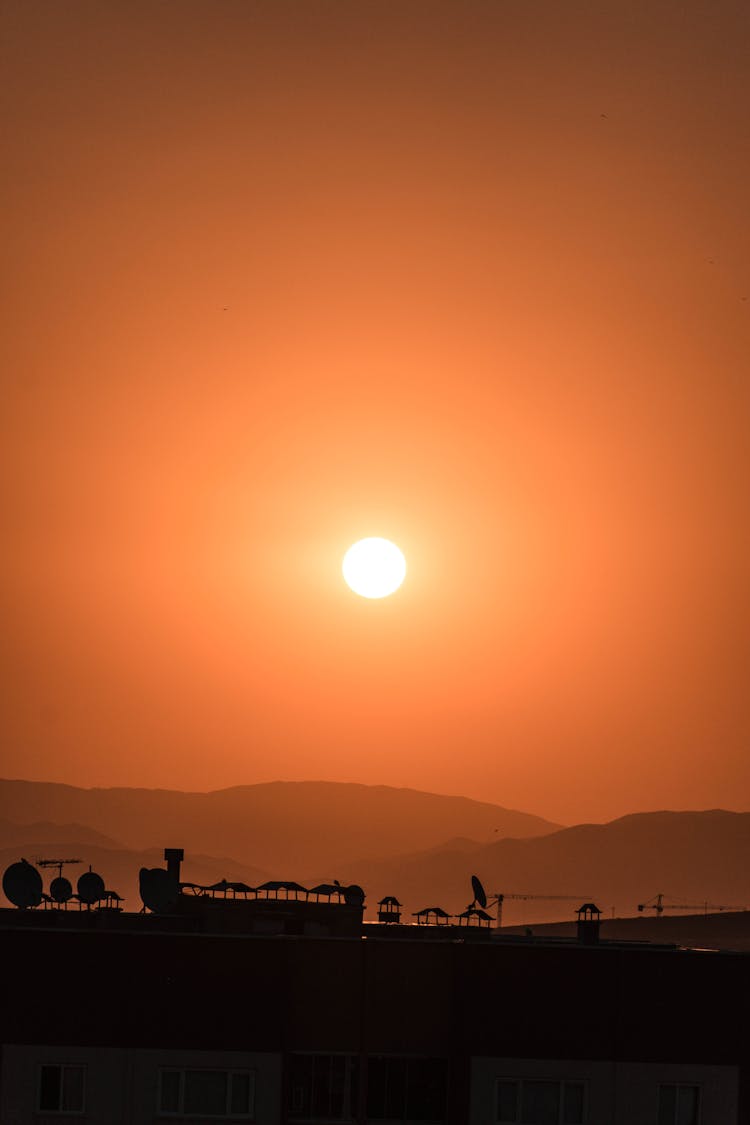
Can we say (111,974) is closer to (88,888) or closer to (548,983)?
(548,983)

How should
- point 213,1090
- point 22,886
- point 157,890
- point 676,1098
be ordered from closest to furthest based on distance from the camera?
point 213,1090
point 676,1098
point 22,886
point 157,890

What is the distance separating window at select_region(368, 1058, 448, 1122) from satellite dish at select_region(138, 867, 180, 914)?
1514 centimetres

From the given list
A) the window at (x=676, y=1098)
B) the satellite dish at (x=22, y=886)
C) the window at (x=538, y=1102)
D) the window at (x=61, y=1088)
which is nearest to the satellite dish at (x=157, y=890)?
the satellite dish at (x=22, y=886)

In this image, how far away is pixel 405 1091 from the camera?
43750 millimetres

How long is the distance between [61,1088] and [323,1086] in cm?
618

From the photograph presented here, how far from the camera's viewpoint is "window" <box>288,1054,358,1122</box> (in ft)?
143

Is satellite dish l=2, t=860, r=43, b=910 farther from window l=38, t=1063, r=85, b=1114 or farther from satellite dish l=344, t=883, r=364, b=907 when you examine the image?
window l=38, t=1063, r=85, b=1114

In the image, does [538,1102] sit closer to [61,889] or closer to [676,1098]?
[676,1098]

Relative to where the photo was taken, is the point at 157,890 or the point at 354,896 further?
the point at 354,896

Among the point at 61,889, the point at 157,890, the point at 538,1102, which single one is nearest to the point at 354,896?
the point at 157,890

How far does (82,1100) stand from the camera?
43031 mm

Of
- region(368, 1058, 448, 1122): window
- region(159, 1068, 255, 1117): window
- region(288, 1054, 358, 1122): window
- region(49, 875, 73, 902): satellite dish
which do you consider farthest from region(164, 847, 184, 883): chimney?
region(368, 1058, 448, 1122): window

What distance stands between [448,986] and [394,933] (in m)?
9.10

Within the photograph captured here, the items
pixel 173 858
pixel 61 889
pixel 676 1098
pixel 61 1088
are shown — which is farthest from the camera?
pixel 61 889
